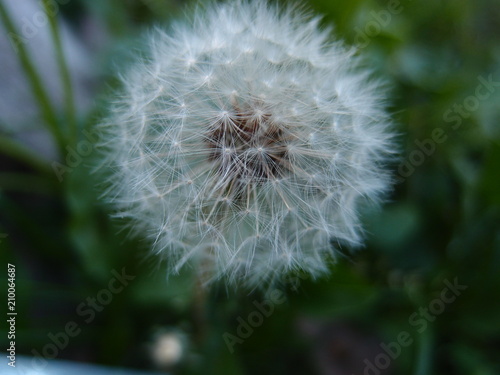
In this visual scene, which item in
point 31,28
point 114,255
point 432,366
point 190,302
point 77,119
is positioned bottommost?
point 432,366

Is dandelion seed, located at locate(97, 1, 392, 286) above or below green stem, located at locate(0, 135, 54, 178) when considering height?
below

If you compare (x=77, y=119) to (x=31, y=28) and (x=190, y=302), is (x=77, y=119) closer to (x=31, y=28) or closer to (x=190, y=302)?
(x=31, y=28)

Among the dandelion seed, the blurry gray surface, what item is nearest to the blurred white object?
the blurry gray surface

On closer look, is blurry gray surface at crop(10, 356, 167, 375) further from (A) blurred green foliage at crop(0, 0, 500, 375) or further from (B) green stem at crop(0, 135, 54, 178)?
(B) green stem at crop(0, 135, 54, 178)

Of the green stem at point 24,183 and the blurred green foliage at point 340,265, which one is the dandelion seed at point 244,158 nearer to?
the blurred green foliage at point 340,265

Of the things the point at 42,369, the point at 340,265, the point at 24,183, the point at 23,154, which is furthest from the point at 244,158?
the point at 24,183

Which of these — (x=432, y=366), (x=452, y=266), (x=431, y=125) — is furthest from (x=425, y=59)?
(x=432, y=366)
